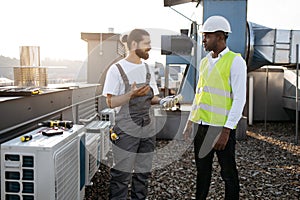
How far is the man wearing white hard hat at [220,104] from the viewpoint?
7.10 feet

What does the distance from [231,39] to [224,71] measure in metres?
3.59

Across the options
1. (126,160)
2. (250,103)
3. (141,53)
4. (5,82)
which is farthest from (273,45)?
(5,82)

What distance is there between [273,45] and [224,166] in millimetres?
4682

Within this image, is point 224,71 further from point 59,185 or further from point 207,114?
point 59,185

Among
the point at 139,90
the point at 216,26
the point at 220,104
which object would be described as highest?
the point at 216,26

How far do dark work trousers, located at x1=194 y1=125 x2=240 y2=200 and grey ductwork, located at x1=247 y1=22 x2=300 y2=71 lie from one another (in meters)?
4.21

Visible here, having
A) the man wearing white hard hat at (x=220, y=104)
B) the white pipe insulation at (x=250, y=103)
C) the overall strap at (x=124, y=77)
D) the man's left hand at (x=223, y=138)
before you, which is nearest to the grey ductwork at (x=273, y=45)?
the white pipe insulation at (x=250, y=103)

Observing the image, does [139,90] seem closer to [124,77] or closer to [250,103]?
[124,77]

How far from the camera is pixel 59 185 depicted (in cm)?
167

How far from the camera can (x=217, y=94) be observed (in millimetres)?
2277

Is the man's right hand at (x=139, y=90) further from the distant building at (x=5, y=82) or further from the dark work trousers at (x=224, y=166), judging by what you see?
the distant building at (x=5, y=82)

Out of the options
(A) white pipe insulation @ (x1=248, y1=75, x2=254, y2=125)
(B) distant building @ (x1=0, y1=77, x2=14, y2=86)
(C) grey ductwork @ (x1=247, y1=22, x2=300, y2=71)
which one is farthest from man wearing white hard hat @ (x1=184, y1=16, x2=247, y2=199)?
(A) white pipe insulation @ (x1=248, y1=75, x2=254, y2=125)

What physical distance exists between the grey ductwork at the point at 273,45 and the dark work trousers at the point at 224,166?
4.21 m

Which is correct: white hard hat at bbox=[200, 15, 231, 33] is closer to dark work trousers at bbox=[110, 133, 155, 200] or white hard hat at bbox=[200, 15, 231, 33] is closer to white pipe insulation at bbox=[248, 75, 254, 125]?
dark work trousers at bbox=[110, 133, 155, 200]
